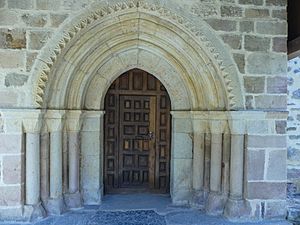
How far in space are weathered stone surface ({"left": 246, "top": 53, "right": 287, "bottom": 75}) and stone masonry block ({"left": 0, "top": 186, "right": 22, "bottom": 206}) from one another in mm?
2424

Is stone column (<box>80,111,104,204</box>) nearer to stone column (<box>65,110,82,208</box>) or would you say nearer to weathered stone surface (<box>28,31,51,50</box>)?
stone column (<box>65,110,82,208</box>)

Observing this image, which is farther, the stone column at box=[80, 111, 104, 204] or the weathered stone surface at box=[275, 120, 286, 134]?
the stone column at box=[80, 111, 104, 204]

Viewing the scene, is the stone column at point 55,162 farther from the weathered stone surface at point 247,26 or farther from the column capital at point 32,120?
the weathered stone surface at point 247,26

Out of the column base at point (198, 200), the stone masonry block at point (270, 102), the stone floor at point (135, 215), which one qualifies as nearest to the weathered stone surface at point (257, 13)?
the stone masonry block at point (270, 102)

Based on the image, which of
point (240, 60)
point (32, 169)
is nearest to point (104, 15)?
point (240, 60)

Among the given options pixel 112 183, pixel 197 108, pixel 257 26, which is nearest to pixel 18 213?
pixel 112 183

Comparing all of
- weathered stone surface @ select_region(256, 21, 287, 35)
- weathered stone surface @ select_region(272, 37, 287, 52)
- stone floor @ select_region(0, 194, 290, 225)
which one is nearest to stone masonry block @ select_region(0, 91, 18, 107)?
stone floor @ select_region(0, 194, 290, 225)

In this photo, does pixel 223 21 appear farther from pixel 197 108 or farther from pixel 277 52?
pixel 197 108

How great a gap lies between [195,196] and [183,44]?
1607mm

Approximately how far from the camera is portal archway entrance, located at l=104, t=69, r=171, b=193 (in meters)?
3.89

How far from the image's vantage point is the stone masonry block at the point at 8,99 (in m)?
2.86

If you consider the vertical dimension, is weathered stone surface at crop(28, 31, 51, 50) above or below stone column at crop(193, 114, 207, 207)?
above

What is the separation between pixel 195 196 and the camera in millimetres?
3439

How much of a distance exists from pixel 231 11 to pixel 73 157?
2151 millimetres
